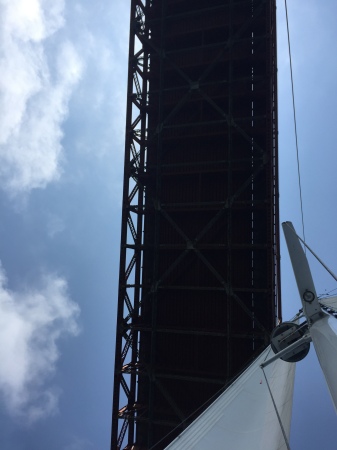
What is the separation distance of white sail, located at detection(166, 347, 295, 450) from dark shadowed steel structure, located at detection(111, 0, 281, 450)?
669 cm

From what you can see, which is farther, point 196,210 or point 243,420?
point 196,210

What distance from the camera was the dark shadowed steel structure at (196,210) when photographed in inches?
892

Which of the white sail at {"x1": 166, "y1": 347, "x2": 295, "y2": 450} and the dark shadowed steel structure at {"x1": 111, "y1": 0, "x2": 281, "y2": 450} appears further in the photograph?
the dark shadowed steel structure at {"x1": 111, "y1": 0, "x2": 281, "y2": 450}

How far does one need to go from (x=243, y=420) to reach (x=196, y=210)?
46.0 ft

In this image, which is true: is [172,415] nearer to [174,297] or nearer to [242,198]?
[174,297]

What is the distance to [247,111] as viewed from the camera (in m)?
24.8

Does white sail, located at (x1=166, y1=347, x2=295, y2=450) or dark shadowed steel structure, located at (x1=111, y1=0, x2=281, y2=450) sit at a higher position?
dark shadowed steel structure, located at (x1=111, y1=0, x2=281, y2=450)

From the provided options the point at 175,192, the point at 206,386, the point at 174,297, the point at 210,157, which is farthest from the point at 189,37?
the point at 206,386

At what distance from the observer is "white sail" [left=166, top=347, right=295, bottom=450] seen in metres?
10.5

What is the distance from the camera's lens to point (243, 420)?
12.2 m

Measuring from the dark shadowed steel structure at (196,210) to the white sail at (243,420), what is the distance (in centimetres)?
669

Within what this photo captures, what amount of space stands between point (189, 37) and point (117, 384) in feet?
83.5

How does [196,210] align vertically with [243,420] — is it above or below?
above

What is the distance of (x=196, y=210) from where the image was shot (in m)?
23.8
